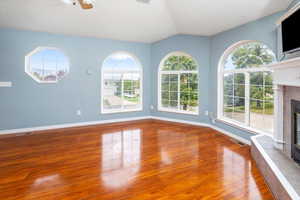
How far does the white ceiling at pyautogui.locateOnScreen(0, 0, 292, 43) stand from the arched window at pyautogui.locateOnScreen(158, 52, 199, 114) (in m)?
0.92

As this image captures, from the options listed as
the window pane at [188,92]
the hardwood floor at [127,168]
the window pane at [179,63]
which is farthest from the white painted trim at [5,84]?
the window pane at [188,92]

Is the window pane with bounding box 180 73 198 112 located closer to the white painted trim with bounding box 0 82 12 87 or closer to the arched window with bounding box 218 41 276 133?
the arched window with bounding box 218 41 276 133

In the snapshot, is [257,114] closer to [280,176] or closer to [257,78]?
[257,78]

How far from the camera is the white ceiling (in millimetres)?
3465

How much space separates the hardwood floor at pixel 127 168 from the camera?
2141mm

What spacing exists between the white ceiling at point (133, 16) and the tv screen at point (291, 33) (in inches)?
28.9

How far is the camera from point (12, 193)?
2.11 m

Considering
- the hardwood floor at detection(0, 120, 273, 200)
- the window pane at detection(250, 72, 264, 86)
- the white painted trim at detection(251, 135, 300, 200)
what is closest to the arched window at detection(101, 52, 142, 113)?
the hardwood floor at detection(0, 120, 273, 200)

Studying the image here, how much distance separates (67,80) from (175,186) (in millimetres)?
4082

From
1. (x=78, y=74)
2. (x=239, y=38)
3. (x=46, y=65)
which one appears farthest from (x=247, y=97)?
(x=46, y=65)

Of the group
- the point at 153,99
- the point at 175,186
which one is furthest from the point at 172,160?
the point at 153,99

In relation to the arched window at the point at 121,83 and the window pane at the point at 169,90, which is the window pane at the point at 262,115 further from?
the arched window at the point at 121,83

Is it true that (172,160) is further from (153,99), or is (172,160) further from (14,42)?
(14,42)

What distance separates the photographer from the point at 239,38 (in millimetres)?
4020
